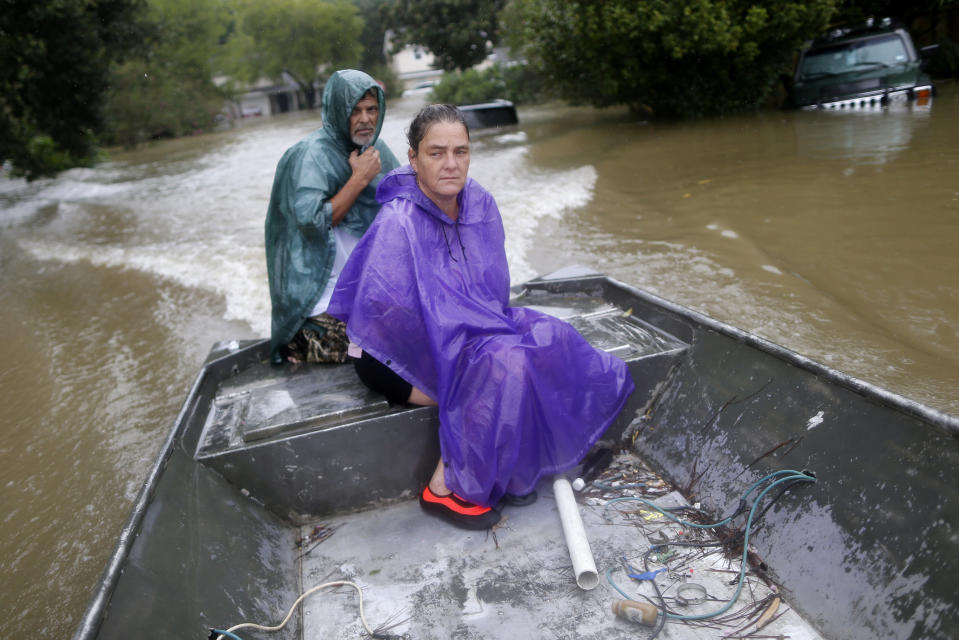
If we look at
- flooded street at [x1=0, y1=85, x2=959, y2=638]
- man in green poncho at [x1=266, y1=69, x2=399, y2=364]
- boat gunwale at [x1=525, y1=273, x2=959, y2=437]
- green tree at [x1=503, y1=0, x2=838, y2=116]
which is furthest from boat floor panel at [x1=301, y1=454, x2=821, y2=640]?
green tree at [x1=503, y1=0, x2=838, y2=116]

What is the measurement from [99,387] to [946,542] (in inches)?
196

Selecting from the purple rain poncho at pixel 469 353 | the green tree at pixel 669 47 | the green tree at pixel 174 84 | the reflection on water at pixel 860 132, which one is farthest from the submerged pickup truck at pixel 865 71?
the green tree at pixel 174 84

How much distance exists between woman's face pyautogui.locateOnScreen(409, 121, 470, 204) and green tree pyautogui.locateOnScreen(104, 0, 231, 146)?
1554cm

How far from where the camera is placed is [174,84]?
3519 cm

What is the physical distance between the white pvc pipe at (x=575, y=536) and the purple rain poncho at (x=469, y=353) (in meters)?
0.09

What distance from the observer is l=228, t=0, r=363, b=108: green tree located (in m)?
53.3

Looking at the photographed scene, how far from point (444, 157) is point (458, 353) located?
722 millimetres

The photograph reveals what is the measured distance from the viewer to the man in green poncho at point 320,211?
9.82 feet

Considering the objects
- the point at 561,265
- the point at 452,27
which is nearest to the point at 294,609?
the point at 561,265

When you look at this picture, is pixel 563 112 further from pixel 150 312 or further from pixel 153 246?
pixel 150 312

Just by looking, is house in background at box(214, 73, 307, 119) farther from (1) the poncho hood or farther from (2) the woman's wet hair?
(2) the woman's wet hair

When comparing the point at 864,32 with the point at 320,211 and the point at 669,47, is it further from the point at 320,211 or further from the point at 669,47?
the point at 320,211

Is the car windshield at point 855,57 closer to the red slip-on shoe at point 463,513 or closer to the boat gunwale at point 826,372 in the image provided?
the boat gunwale at point 826,372

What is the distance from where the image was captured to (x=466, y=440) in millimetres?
2291
